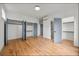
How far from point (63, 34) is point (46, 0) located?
3.36ft

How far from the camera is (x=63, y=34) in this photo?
2410mm

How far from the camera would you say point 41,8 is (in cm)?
213

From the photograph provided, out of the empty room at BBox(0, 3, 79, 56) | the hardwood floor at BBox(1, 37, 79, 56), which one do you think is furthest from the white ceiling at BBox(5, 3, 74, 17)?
the hardwood floor at BBox(1, 37, 79, 56)

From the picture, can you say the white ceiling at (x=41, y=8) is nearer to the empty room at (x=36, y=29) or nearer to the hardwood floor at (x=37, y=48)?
the empty room at (x=36, y=29)

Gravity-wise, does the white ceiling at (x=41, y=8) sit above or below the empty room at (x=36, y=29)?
above

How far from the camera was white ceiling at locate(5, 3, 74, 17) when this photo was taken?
2.04 metres

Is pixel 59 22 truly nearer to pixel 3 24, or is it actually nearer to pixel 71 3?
pixel 71 3

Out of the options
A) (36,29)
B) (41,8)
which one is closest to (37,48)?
(36,29)

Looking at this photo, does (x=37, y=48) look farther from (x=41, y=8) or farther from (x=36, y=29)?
(x=41, y=8)

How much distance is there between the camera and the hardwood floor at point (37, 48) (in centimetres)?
212

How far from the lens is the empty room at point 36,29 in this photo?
2082 millimetres

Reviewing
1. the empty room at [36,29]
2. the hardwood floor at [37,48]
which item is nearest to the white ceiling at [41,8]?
the empty room at [36,29]

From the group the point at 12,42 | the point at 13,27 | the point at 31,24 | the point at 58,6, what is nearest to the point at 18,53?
the point at 12,42

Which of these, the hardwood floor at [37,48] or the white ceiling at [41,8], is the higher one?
the white ceiling at [41,8]
